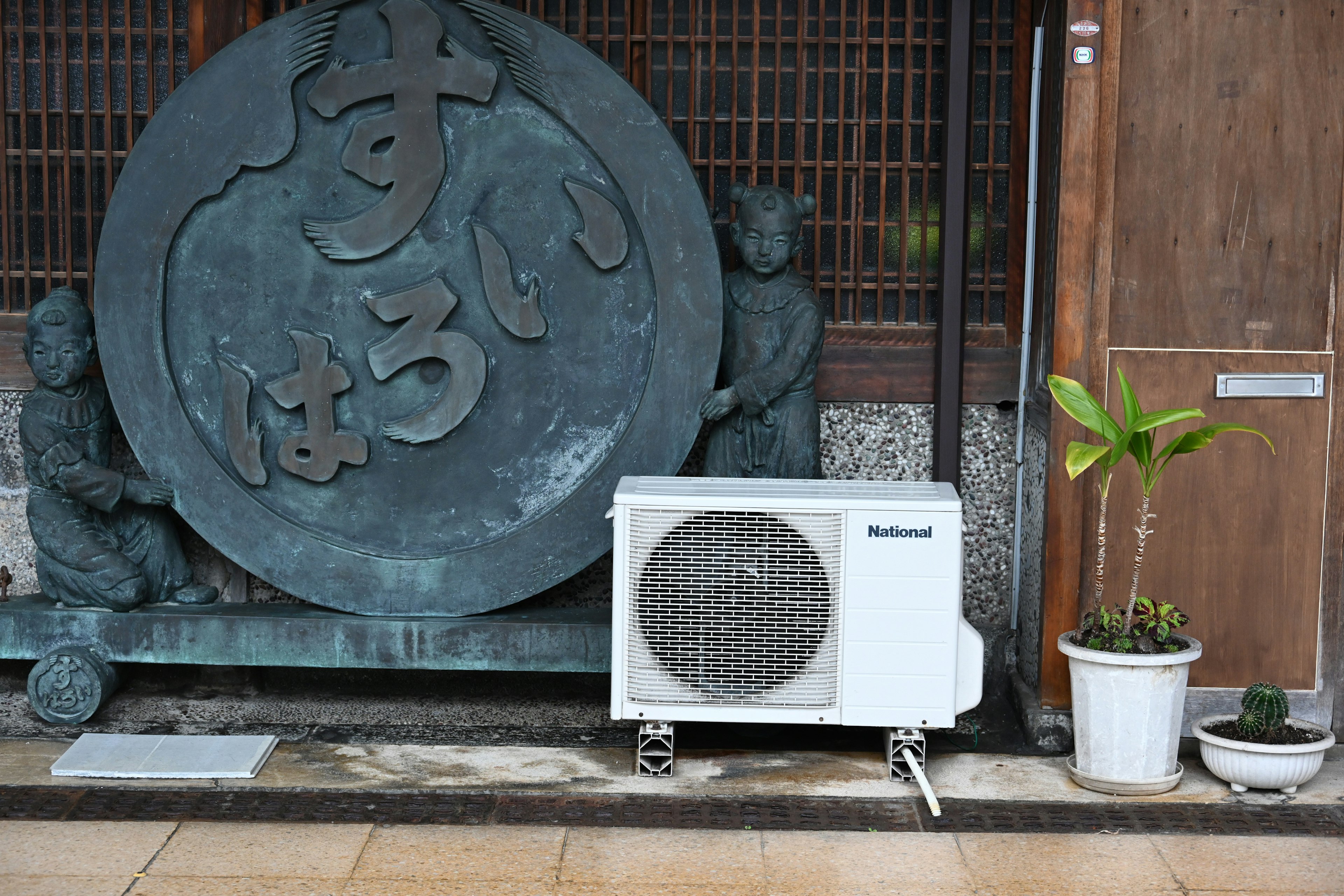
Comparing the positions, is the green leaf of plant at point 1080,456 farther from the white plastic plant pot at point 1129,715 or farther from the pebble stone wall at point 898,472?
the pebble stone wall at point 898,472

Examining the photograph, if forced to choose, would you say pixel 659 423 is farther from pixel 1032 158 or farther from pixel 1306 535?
pixel 1306 535

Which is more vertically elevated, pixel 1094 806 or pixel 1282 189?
pixel 1282 189

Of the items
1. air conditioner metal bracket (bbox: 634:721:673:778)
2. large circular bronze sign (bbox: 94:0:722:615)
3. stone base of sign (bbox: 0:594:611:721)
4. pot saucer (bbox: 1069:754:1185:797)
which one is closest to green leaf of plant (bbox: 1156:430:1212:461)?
pot saucer (bbox: 1069:754:1185:797)

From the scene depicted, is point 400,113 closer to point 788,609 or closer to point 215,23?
point 215,23

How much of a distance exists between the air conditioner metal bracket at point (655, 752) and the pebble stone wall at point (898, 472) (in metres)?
1.13

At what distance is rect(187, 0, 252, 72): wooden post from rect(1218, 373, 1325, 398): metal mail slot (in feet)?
14.1

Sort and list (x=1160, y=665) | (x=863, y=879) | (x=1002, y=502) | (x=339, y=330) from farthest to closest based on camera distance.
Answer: (x=1002, y=502)
(x=339, y=330)
(x=1160, y=665)
(x=863, y=879)

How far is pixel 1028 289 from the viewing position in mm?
5633

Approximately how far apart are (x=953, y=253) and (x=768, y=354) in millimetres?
945

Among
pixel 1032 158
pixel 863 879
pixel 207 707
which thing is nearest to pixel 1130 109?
pixel 1032 158

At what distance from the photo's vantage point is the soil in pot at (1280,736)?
4.73 metres

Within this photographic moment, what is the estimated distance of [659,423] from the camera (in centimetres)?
539

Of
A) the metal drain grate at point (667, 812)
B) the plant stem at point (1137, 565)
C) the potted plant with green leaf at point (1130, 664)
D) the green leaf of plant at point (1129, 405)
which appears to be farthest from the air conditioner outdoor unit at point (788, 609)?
the green leaf of plant at point (1129, 405)

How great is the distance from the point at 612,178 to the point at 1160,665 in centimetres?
279
